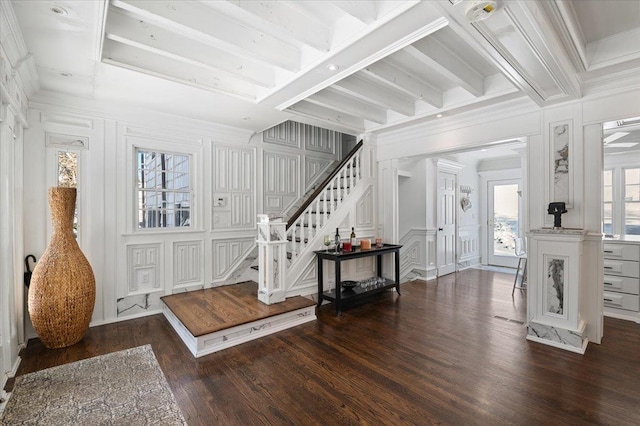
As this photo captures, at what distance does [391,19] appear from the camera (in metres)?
2.09

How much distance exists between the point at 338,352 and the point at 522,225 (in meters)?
5.97

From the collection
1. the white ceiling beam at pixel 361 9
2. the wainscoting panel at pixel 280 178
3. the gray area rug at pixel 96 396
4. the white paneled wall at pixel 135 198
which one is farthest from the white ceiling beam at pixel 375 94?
the gray area rug at pixel 96 396

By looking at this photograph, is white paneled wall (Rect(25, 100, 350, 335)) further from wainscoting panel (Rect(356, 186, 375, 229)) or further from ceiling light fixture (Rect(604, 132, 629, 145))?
ceiling light fixture (Rect(604, 132, 629, 145))

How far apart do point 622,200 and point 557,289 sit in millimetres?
3128

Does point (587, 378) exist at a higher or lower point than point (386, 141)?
lower

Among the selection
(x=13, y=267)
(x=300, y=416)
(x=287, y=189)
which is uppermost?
(x=287, y=189)

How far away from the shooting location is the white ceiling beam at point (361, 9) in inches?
80.1

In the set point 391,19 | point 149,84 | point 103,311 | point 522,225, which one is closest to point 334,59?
point 391,19

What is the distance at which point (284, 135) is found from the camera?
221 inches

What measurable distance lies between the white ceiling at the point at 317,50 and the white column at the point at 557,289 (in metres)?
1.53

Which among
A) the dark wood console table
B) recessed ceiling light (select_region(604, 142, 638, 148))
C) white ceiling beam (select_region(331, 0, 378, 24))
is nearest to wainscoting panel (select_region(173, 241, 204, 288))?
the dark wood console table

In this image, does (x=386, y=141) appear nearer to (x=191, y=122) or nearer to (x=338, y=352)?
(x=191, y=122)

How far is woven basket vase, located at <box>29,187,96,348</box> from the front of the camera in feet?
9.77

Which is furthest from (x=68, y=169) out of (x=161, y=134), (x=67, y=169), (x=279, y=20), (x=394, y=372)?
(x=394, y=372)
